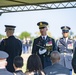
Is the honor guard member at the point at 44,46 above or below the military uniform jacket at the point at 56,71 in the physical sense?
above

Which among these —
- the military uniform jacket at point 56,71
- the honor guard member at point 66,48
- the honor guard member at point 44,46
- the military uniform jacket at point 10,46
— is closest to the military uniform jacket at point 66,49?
the honor guard member at point 66,48

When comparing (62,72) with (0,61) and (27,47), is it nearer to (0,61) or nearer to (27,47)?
(0,61)

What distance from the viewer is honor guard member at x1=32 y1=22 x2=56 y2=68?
582 centimetres

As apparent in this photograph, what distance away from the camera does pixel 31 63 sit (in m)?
4.14

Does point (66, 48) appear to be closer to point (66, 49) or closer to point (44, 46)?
point (66, 49)

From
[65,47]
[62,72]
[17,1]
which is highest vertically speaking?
[17,1]

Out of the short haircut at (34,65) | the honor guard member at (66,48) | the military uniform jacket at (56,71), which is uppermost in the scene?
the honor guard member at (66,48)

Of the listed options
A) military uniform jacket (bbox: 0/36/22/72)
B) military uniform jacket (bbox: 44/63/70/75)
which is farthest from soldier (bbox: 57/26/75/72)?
military uniform jacket (bbox: 44/63/70/75)

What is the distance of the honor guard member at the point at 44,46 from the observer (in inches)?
229

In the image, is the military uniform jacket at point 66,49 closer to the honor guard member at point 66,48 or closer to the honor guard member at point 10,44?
the honor guard member at point 66,48

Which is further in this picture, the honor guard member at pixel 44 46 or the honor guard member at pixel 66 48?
the honor guard member at pixel 66 48

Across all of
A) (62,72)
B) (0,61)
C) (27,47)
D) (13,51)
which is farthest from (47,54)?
(27,47)

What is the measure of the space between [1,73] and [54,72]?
0.99m

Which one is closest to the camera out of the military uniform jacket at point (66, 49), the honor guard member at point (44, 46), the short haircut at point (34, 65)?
the short haircut at point (34, 65)
